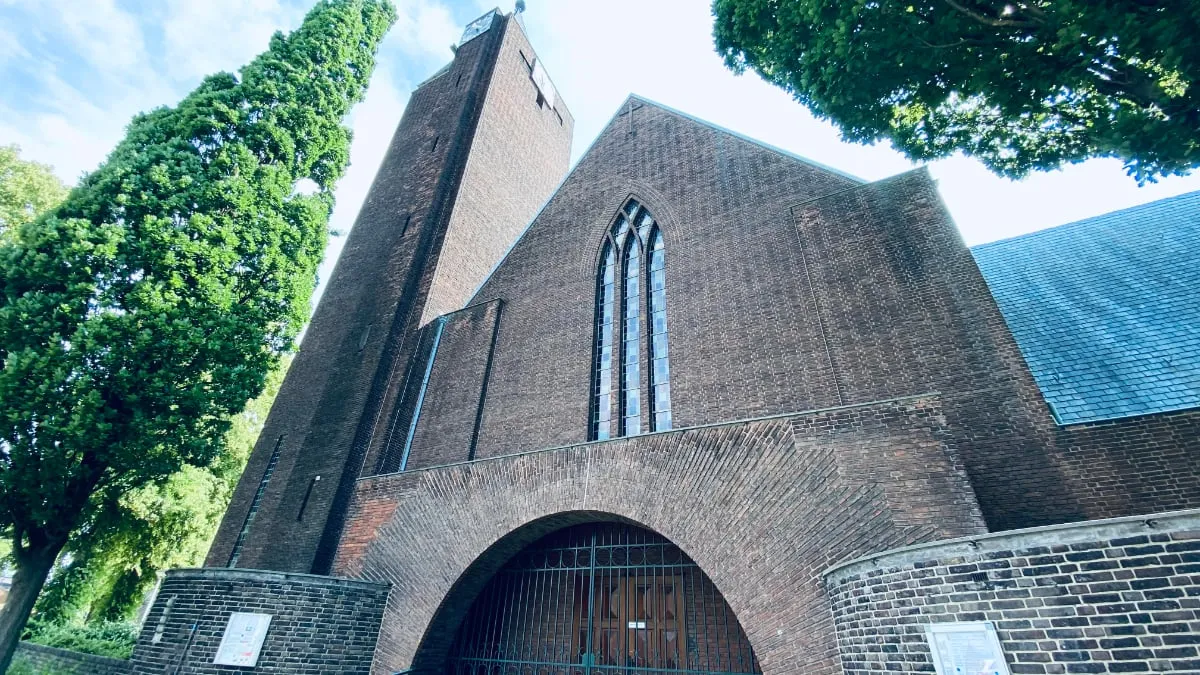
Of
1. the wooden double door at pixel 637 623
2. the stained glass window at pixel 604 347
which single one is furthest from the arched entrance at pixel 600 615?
the stained glass window at pixel 604 347

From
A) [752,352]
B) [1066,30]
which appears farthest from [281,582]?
[1066,30]

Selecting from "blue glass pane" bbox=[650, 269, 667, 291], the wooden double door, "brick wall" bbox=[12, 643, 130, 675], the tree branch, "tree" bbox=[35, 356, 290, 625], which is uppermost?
"blue glass pane" bbox=[650, 269, 667, 291]

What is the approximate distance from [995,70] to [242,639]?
13.0 meters

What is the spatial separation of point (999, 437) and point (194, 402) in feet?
44.4

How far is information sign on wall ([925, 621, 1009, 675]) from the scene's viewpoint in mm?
4324

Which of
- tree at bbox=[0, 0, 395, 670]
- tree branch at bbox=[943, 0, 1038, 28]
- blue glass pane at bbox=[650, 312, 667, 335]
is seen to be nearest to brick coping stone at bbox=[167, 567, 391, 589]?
tree at bbox=[0, 0, 395, 670]

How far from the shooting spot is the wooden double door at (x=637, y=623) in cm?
791

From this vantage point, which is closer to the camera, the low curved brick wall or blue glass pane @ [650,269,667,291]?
the low curved brick wall

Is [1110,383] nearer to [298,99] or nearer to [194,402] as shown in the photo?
[194,402]

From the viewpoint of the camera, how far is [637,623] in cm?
824

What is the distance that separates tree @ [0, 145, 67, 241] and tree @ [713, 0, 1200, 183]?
1986 centimetres

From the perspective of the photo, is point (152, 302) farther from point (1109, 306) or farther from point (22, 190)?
point (1109, 306)

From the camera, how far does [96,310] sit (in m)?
9.88

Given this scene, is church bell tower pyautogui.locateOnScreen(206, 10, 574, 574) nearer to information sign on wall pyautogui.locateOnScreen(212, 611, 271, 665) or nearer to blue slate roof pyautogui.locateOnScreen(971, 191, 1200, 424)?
information sign on wall pyautogui.locateOnScreen(212, 611, 271, 665)
